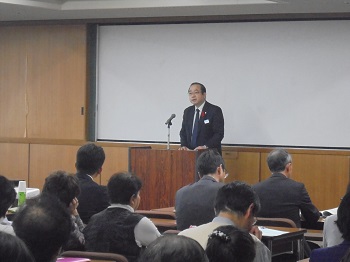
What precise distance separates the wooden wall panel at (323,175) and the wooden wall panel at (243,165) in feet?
1.75

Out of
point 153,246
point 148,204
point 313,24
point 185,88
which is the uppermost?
point 313,24

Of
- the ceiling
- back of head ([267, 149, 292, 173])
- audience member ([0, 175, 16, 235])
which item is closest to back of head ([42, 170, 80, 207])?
audience member ([0, 175, 16, 235])

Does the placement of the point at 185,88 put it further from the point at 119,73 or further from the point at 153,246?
the point at 153,246

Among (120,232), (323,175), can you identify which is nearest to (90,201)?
(120,232)

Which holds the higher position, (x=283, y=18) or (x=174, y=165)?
(x=283, y=18)

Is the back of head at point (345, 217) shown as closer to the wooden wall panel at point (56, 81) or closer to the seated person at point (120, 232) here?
Result: the seated person at point (120, 232)

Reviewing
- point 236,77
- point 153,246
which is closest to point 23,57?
point 236,77

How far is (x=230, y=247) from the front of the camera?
2.47 metres

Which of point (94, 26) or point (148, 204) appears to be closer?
point (148, 204)

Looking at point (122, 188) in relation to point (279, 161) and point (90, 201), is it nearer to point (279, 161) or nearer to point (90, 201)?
point (90, 201)

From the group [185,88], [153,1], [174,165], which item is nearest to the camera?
[174,165]

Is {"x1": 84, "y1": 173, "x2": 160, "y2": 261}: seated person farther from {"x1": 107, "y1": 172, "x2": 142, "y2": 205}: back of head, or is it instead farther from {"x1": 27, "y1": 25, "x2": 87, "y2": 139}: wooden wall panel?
{"x1": 27, "y1": 25, "x2": 87, "y2": 139}: wooden wall panel

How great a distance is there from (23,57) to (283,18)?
4157 millimetres

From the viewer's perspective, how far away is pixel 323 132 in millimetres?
9742
